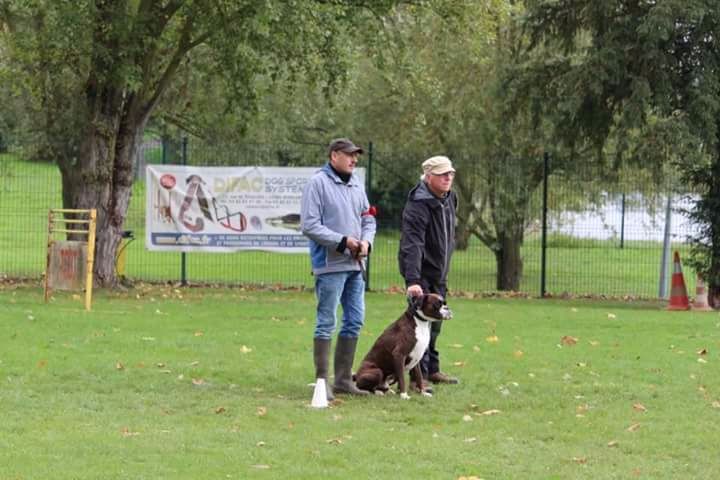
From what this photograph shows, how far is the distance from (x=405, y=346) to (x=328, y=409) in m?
0.87

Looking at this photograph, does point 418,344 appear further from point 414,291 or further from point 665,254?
point 665,254

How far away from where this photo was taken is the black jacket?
363 inches

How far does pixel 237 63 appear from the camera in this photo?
56.3ft

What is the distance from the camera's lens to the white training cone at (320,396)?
8.48 m

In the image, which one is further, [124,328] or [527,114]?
[527,114]

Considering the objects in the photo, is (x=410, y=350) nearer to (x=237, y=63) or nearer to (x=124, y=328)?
(x=124, y=328)

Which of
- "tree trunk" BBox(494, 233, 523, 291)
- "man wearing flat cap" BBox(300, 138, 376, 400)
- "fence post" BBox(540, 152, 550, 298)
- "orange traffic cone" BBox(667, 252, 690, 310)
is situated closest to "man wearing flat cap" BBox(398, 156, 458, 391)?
"man wearing flat cap" BBox(300, 138, 376, 400)

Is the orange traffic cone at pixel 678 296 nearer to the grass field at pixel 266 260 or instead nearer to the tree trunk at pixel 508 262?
the grass field at pixel 266 260

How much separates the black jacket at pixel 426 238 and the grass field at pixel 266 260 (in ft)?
36.9

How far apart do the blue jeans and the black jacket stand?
44 cm

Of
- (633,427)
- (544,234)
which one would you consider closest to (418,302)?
(633,427)

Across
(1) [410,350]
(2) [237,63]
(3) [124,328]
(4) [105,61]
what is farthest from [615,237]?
(1) [410,350]

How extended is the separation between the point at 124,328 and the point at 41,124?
9853 millimetres

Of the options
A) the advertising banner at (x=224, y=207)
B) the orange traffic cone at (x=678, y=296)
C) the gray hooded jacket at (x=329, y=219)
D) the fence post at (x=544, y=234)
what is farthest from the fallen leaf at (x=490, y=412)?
the fence post at (x=544, y=234)
